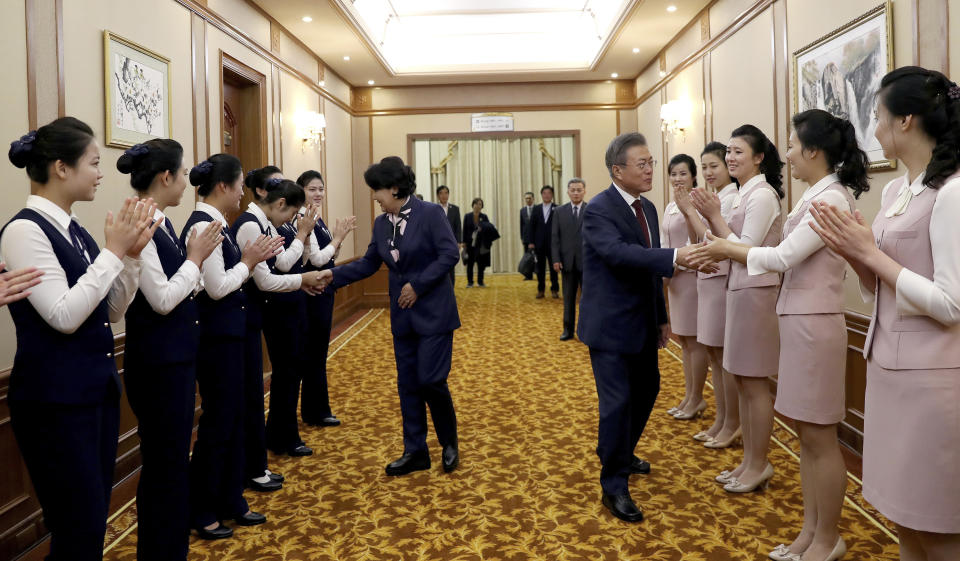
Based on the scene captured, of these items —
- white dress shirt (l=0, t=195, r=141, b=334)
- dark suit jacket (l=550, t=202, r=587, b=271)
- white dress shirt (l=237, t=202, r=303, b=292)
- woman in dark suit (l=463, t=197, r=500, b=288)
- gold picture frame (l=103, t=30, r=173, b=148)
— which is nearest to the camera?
white dress shirt (l=0, t=195, r=141, b=334)

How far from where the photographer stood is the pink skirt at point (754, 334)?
3.31m

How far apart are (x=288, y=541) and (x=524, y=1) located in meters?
8.21

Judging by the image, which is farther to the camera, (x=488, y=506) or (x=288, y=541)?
(x=488, y=506)

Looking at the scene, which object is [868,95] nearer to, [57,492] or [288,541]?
[288,541]

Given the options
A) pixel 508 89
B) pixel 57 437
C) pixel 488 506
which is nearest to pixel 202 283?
pixel 57 437

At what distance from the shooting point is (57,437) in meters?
2.04

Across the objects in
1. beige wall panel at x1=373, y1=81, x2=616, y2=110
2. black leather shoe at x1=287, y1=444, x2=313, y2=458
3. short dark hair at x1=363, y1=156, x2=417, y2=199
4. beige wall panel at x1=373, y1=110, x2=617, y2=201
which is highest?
beige wall panel at x1=373, y1=81, x2=616, y2=110

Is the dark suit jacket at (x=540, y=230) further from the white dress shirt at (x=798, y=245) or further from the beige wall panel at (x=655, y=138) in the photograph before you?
the white dress shirt at (x=798, y=245)

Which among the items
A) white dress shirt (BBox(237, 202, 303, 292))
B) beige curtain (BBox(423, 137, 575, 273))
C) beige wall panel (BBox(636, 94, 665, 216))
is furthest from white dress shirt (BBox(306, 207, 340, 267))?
beige curtain (BBox(423, 137, 575, 273))

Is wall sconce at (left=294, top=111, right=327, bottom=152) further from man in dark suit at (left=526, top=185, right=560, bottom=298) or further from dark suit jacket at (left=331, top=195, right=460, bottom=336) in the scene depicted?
dark suit jacket at (left=331, top=195, right=460, bottom=336)

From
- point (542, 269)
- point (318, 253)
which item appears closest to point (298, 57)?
point (318, 253)

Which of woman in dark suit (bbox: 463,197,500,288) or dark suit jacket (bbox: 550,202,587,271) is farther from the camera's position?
woman in dark suit (bbox: 463,197,500,288)

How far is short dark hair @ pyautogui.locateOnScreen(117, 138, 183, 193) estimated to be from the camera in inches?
99.8

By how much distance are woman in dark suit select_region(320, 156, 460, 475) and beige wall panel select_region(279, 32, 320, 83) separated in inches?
183
